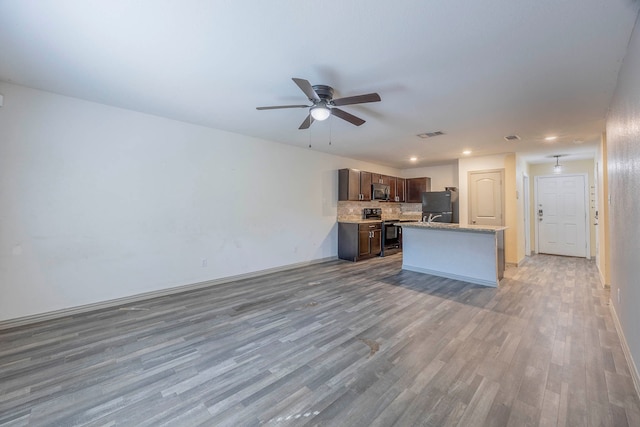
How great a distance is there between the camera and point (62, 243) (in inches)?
123

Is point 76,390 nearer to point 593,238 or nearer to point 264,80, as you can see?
point 264,80

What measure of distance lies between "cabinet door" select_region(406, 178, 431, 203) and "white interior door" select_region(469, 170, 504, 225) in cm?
151

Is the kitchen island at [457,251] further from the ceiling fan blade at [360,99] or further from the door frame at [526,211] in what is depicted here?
the ceiling fan blade at [360,99]

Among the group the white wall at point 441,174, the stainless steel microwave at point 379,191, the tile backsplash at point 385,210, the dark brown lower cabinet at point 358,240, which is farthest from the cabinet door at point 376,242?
the white wall at point 441,174

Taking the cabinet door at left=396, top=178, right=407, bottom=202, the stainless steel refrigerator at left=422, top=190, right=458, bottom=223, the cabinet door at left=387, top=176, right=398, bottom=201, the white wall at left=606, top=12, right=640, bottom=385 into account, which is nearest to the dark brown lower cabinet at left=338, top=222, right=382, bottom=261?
the cabinet door at left=387, top=176, right=398, bottom=201

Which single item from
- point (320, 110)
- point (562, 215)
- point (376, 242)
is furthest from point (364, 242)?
point (562, 215)

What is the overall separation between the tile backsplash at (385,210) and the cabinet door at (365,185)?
1.42 ft

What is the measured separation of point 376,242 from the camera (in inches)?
261

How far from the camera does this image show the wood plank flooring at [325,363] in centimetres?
165

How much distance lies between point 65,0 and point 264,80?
1.44 m

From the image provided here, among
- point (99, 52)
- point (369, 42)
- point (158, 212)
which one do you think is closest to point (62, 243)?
point (158, 212)

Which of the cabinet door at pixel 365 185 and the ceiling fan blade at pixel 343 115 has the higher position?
the ceiling fan blade at pixel 343 115

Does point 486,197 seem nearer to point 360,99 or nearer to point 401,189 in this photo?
point 401,189

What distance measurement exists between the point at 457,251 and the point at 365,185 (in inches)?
107
